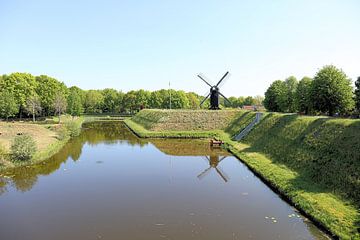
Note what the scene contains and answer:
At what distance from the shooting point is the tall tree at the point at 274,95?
56125 mm

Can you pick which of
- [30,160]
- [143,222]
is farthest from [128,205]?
[30,160]

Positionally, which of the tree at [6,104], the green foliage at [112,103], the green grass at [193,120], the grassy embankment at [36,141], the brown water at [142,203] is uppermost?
the green foliage at [112,103]

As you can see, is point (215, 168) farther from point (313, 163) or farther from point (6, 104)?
point (6, 104)

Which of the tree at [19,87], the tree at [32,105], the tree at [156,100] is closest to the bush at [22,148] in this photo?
the tree at [32,105]

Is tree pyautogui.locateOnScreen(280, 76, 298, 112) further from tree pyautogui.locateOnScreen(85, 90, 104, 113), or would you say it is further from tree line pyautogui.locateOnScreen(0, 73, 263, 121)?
tree pyautogui.locateOnScreen(85, 90, 104, 113)

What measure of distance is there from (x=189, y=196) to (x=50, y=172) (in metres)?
12.6

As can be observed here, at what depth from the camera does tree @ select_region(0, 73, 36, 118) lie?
202 ft

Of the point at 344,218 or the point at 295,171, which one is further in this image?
the point at 295,171

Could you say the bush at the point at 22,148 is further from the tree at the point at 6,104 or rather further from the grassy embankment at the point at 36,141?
the tree at the point at 6,104

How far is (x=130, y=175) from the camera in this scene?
22.7m

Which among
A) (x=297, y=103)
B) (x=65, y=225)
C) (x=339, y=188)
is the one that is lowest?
(x=65, y=225)

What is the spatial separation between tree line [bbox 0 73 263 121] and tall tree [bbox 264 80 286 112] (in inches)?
1314

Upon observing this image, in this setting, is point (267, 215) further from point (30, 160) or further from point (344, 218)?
point (30, 160)

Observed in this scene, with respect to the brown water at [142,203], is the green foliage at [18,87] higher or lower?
higher
